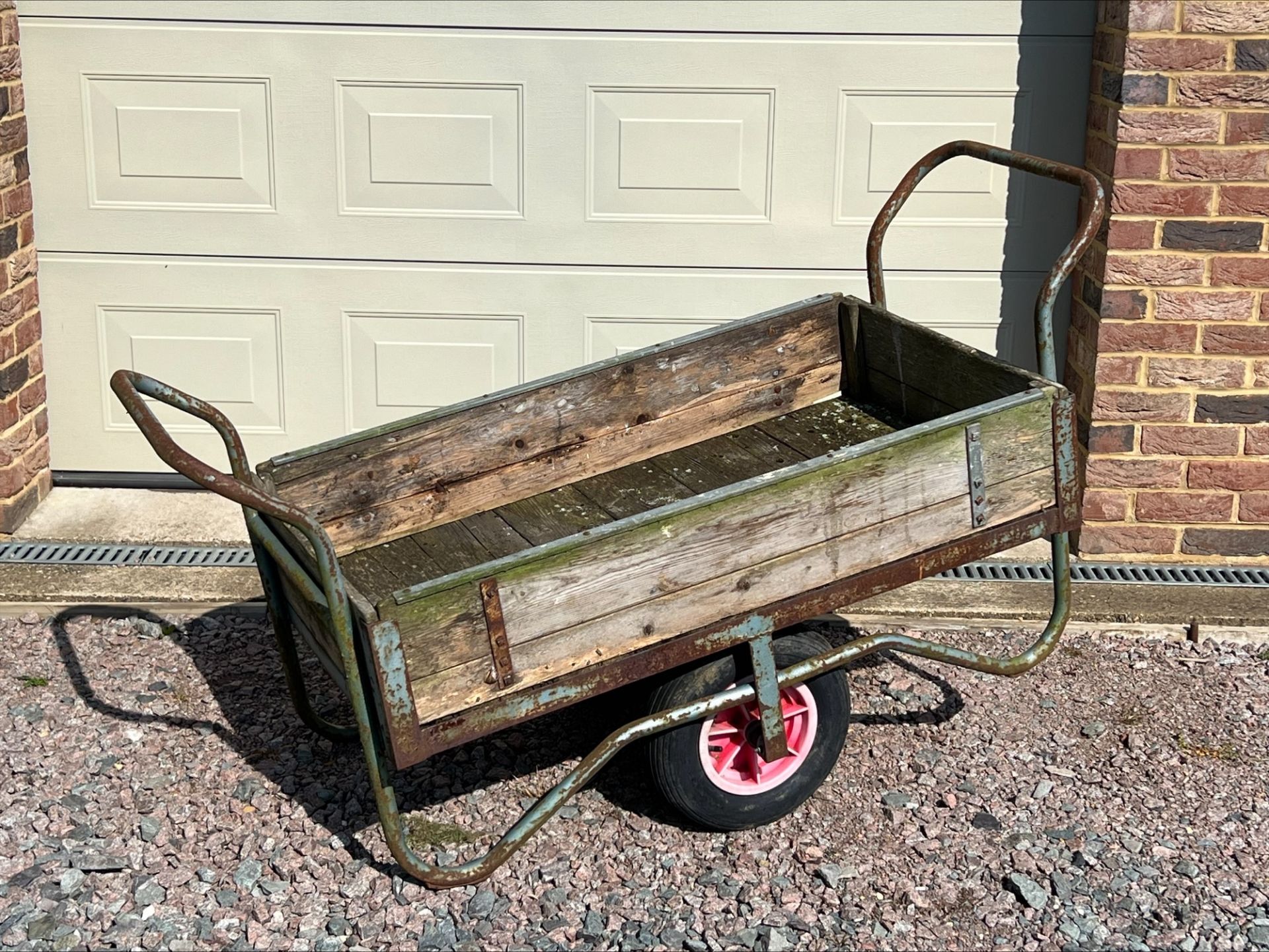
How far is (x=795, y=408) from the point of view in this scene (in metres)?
4.24

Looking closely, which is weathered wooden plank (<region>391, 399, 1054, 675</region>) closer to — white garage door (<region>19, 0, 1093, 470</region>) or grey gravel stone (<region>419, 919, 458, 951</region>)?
grey gravel stone (<region>419, 919, 458, 951</region>)

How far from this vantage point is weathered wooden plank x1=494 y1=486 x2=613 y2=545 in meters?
3.83

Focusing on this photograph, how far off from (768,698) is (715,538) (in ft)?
1.35

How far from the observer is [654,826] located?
145 inches

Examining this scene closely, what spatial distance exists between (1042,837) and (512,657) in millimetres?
1367

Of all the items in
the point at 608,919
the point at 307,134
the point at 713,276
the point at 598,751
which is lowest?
the point at 608,919

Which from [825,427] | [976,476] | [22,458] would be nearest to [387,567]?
[825,427]

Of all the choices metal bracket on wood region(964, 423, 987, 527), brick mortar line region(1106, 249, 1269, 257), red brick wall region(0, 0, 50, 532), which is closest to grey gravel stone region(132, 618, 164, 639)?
red brick wall region(0, 0, 50, 532)

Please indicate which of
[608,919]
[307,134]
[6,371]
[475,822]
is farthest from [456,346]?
[608,919]

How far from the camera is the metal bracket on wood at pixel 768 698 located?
3.35 m

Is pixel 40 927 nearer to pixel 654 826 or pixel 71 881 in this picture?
pixel 71 881

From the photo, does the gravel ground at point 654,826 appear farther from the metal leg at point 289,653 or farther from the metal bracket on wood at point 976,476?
the metal bracket on wood at point 976,476

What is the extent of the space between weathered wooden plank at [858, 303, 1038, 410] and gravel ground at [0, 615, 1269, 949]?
87 cm

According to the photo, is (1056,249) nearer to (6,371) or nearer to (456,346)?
(456,346)
